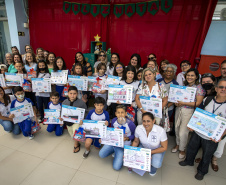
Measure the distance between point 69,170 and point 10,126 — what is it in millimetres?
1717

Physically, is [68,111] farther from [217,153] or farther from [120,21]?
[120,21]

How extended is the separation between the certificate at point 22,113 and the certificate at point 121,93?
167 cm

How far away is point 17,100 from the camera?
2861 millimetres

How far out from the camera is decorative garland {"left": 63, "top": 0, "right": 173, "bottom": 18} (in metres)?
4.01

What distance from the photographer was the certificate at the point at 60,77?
3113 mm

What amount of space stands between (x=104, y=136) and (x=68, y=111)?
0.83 metres

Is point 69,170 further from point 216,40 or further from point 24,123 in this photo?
point 216,40

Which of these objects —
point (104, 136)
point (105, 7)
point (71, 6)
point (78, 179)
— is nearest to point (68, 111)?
point (104, 136)

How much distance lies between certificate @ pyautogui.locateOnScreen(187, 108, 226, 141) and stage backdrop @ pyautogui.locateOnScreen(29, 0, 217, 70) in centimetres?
269

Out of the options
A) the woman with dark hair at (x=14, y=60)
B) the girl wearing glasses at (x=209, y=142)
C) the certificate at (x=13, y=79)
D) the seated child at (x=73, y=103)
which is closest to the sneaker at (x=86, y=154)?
the seated child at (x=73, y=103)

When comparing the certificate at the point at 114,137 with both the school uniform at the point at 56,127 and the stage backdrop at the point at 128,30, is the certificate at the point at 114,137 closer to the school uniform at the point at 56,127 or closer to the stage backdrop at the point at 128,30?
the school uniform at the point at 56,127

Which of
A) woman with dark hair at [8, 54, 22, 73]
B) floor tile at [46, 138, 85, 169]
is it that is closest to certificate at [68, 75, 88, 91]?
floor tile at [46, 138, 85, 169]

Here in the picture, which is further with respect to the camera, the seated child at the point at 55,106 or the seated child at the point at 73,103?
the seated child at the point at 55,106

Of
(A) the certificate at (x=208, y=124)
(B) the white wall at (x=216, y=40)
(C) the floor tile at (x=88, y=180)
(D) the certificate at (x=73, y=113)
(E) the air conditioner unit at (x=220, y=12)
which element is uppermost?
(E) the air conditioner unit at (x=220, y=12)
